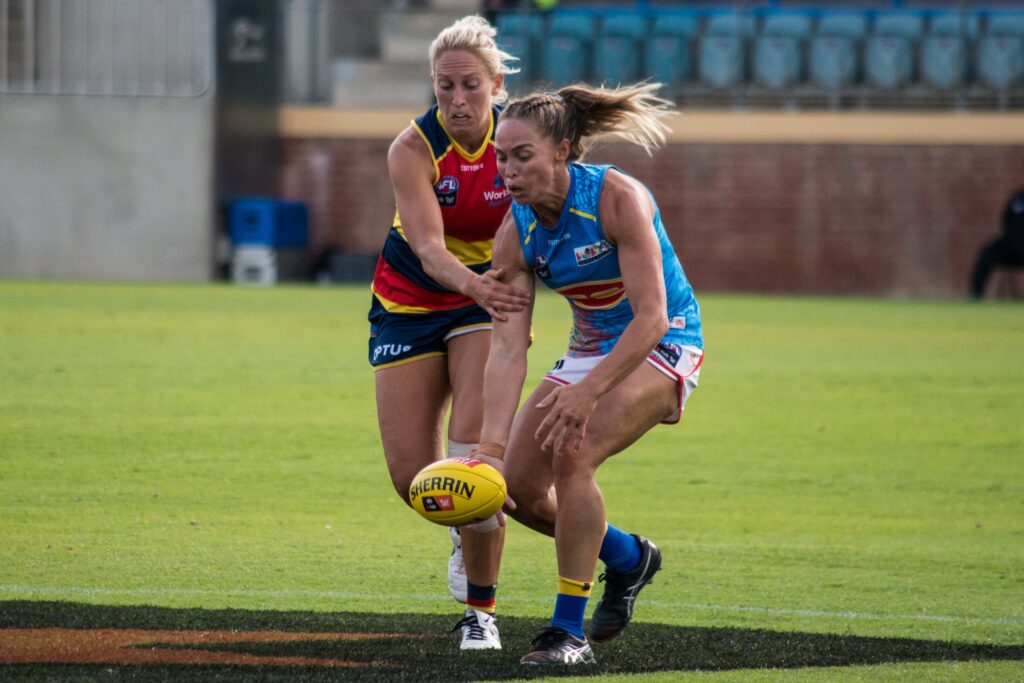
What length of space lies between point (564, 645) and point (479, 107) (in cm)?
203


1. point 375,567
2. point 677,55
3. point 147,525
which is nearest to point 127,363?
point 147,525

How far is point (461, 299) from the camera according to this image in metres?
6.48

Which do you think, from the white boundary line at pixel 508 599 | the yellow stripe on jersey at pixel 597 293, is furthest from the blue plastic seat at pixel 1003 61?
the yellow stripe on jersey at pixel 597 293

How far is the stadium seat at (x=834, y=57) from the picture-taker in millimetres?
27578

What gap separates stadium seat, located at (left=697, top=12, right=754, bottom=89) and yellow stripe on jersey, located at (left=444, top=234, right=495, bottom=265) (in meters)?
21.7

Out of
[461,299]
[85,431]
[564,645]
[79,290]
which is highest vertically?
[461,299]

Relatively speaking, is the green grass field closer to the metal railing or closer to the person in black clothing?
the person in black clothing

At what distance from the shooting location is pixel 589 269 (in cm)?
567

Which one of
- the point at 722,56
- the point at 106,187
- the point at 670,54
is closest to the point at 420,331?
the point at 106,187

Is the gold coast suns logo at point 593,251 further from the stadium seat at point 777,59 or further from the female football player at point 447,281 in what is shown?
the stadium seat at point 777,59

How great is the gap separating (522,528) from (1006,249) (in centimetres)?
1812

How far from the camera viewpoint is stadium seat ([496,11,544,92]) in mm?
27641

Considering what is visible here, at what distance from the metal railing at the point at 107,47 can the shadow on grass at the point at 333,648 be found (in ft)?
68.7

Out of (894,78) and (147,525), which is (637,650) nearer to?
(147,525)
